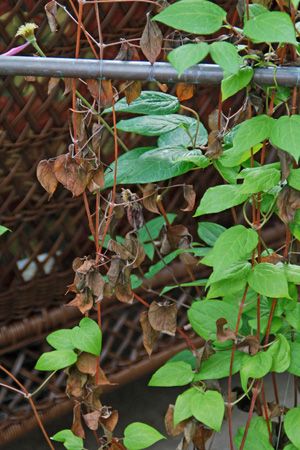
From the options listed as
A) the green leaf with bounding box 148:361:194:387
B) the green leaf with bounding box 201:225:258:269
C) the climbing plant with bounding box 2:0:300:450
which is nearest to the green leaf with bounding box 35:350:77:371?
the climbing plant with bounding box 2:0:300:450

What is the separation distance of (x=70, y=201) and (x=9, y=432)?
15.1 inches

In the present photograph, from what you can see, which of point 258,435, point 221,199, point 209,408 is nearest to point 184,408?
point 209,408

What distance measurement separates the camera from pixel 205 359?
1015 mm

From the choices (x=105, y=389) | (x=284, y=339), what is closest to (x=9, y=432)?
(x=105, y=389)

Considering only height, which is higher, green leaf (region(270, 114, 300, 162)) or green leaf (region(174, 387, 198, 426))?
green leaf (region(270, 114, 300, 162))

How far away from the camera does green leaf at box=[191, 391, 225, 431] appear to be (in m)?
0.95

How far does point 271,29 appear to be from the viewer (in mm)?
765

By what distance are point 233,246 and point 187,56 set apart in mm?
213

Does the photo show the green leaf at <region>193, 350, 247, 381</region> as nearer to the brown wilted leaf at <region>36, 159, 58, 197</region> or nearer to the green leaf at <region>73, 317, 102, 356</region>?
the green leaf at <region>73, 317, 102, 356</region>

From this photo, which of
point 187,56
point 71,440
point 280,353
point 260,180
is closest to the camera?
point 187,56

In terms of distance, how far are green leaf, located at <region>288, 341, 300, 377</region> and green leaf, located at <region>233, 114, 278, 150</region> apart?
0.91 ft

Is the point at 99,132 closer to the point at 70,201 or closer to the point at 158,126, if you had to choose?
the point at 158,126

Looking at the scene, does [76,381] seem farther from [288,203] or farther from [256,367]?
[288,203]

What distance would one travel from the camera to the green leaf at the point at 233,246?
0.88m
